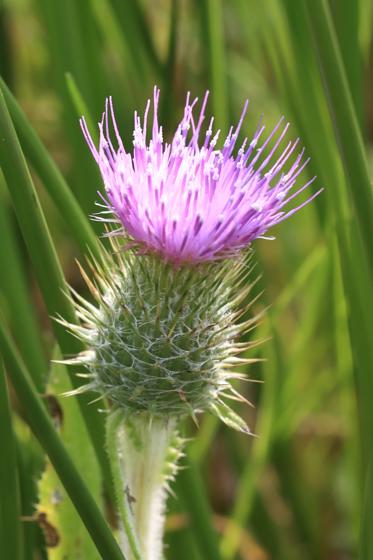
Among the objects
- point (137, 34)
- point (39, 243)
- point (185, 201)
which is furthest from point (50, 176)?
point (137, 34)

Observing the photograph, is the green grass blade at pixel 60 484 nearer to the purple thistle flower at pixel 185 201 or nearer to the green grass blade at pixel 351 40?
the purple thistle flower at pixel 185 201

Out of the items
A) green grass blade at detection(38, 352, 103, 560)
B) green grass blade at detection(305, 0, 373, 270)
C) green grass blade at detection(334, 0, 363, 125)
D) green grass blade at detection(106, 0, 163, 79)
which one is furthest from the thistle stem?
green grass blade at detection(106, 0, 163, 79)

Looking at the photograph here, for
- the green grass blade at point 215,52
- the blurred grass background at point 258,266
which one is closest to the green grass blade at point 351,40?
the blurred grass background at point 258,266

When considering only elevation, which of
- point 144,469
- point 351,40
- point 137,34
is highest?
point 137,34

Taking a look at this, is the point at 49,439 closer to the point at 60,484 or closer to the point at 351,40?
the point at 60,484

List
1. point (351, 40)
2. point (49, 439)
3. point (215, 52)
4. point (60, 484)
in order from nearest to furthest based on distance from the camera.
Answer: point (49, 439) → point (60, 484) → point (351, 40) → point (215, 52)

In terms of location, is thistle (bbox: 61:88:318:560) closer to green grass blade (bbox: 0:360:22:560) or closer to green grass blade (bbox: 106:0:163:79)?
green grass blade (bbox: 0:360:22:560)

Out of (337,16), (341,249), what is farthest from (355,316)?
(337,16)

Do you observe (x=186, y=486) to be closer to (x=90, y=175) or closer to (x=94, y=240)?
(x=94, y=240)
